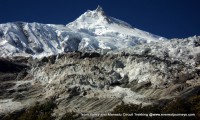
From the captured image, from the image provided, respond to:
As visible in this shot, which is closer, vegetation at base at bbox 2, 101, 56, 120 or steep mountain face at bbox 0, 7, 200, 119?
vegetation at base at bbox 2, 101, 56, 120

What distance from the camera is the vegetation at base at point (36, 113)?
136 m

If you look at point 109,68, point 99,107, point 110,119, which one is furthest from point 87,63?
point 110,119

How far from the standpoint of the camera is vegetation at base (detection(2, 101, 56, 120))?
13650cm

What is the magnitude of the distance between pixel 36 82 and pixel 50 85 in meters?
12.7

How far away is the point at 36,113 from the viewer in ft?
465

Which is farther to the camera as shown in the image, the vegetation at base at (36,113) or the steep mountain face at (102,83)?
the steep mountain face at (102,83)

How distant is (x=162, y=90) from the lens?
150 meters

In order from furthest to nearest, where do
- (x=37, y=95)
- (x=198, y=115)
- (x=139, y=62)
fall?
(x=139, y=62) < (x=37, y=95) < (x=198, y=115)

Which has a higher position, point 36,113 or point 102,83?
point 102,83

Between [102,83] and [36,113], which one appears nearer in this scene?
[36,113]

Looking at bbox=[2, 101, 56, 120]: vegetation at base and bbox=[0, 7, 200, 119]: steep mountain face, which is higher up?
bbox=[0, 7, 200, 119]: steep mountain face

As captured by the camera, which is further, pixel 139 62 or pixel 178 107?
pixel 139 62

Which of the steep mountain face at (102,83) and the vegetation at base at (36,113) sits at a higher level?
the steep mountain face at (102,83)

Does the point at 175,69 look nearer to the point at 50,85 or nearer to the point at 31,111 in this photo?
the point at 50,85
